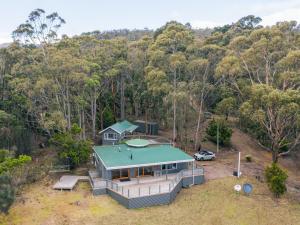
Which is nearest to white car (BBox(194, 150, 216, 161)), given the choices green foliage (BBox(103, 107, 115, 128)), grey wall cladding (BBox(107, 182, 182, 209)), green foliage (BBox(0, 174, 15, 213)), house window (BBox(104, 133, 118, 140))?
house window (BBox(104, 133, 118, 140))

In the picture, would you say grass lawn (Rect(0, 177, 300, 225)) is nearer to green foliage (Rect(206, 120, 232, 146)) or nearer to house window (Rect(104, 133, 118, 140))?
house window (Rect(104, 133, 118, 140))

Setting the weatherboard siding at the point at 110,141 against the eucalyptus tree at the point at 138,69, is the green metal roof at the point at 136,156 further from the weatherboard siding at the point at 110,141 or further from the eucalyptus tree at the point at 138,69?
the eucalyptus tree at the point at 138,69

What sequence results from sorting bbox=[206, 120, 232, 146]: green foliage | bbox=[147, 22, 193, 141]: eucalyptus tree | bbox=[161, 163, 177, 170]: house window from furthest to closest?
bbox=[206, 120, 232, 146]: green foliage < bbox=[147, 22, 193, 141]: eucalyptus tree < bbox=[161, 163, 177, 170]: house window

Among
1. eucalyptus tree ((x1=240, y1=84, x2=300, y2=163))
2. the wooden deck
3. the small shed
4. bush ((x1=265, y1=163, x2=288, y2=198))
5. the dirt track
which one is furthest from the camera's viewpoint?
the small shed

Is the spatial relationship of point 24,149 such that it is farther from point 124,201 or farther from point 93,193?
point 124,201

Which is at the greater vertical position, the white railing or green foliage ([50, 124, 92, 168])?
green foliage ([50, 124, 92, 168])

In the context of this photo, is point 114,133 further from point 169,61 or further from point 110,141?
point 169,61

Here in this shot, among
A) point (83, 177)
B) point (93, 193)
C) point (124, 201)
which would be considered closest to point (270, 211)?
point (124, 201)
